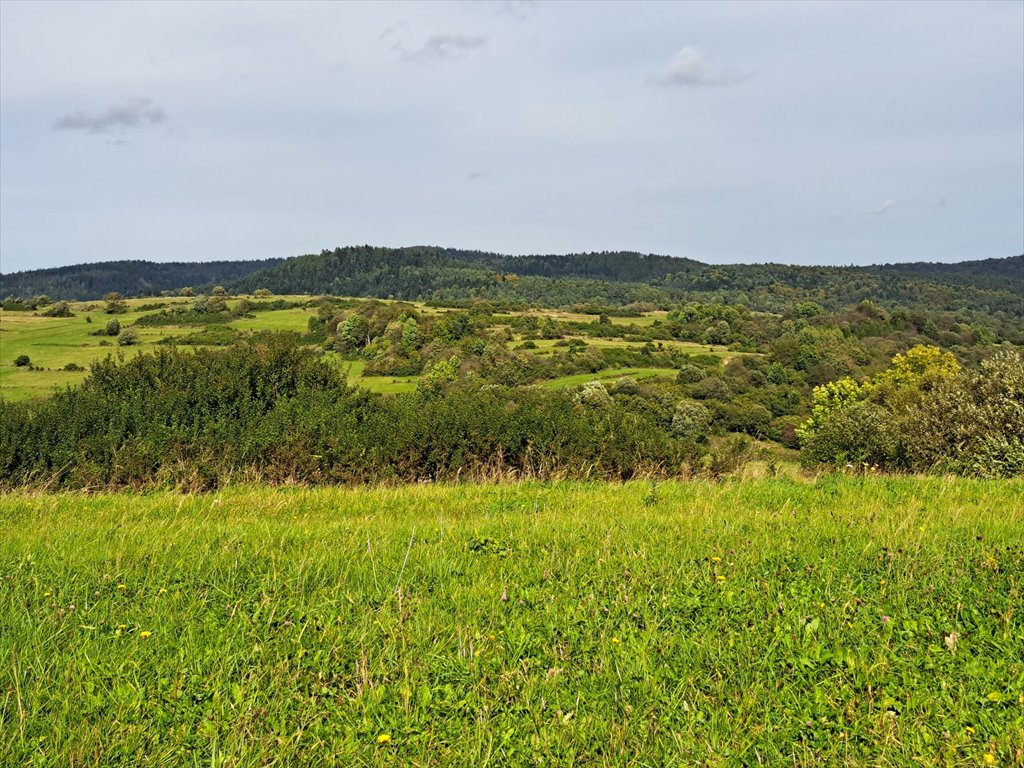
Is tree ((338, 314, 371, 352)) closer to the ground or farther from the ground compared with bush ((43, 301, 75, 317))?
closer to the ground

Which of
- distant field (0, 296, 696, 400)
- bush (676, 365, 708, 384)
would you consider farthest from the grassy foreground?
bush (676, 365, 708, 384)

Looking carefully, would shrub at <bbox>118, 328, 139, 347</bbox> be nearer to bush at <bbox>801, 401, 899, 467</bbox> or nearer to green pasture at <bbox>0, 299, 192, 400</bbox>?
green pasture at <bbox>0, 299, 192, 400</bbox>

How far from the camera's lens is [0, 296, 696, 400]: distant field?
6500 centimetres

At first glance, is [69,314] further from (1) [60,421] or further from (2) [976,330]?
(2) [976,330]

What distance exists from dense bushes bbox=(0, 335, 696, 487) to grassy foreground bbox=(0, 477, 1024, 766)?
473 cm

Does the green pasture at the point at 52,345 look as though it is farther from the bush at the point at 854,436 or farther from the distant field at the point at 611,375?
the bush at the point at 854,436

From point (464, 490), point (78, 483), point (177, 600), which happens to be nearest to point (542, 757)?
point (177, 600)

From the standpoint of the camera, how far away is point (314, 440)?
11.8 metres

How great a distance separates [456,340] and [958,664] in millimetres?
102454

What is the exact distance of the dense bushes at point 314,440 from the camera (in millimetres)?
11406

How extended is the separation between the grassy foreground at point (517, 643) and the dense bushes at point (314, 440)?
473 cm

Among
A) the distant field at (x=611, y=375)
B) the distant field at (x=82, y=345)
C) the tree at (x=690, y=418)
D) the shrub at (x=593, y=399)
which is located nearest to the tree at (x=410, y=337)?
the distant field at (x=82, y=345)

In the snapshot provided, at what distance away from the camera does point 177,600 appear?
185 inches

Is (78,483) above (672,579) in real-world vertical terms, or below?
below
